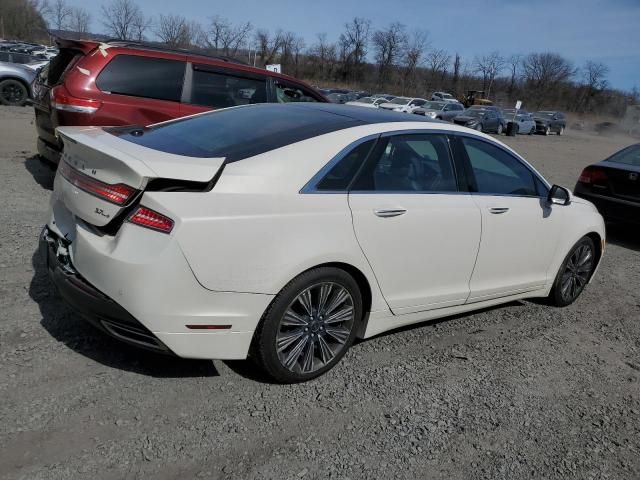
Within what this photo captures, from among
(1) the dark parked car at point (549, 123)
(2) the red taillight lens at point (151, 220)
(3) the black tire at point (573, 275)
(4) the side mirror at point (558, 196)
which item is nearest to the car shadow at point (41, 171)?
(2) the red taillight lens at point (151, 220)

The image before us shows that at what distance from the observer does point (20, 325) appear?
3.51m

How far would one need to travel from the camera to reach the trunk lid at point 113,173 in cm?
270

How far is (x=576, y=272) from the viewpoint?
512 centimetres

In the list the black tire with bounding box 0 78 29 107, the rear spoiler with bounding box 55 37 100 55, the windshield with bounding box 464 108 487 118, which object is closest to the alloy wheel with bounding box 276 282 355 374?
the rear spoiler with bounding box 55 37 100 55

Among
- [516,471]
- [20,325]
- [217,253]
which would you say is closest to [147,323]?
[217,253]

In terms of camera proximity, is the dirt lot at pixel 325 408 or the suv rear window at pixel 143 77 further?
the suv rear window at pixel 143 77

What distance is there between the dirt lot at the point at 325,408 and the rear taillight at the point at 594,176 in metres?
4.16

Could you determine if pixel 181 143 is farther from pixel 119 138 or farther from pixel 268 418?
pixel 268 418

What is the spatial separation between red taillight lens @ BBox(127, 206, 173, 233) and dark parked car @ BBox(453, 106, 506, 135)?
27384mm

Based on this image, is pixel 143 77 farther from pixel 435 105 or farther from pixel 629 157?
pixel 435 105

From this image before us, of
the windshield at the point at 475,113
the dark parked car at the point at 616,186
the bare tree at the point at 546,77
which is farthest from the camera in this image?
the bare tree at the point at 546,77

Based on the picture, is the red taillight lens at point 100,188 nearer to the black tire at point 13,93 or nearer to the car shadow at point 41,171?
the car shadow at point 41,171

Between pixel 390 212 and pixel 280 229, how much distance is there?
799 millimetres

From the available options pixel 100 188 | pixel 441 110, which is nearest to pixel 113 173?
pixel 100 188
